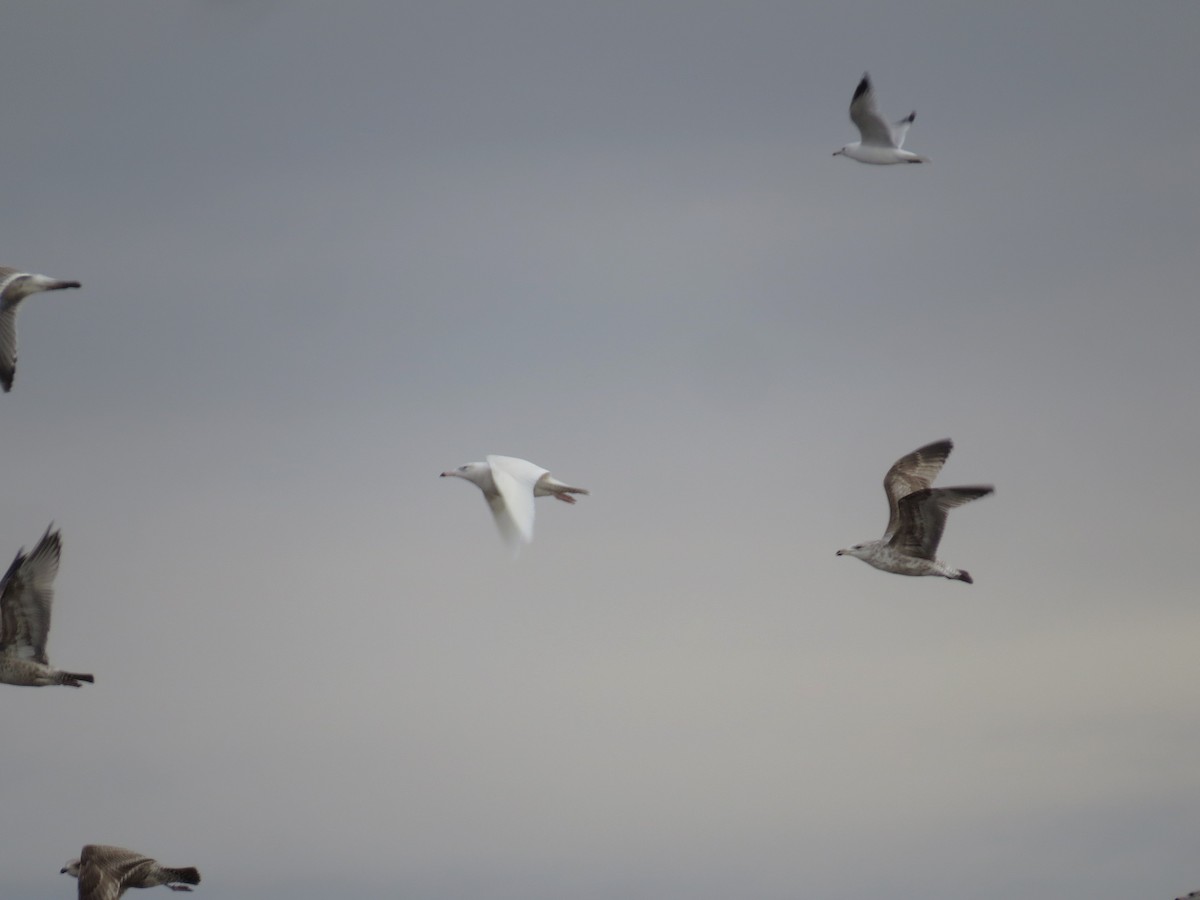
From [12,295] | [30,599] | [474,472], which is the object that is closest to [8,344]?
[12,295]

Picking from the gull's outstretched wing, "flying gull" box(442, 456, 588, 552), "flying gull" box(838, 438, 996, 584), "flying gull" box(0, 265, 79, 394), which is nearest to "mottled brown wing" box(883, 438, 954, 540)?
"flying gull" box(838, 438, 996, 584)

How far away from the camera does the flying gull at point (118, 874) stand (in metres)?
35.5

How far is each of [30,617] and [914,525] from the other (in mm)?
18126

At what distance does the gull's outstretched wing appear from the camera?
179ft

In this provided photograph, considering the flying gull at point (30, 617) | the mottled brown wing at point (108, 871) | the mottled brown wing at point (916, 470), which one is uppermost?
the mottled brown wing at point (916, 470)

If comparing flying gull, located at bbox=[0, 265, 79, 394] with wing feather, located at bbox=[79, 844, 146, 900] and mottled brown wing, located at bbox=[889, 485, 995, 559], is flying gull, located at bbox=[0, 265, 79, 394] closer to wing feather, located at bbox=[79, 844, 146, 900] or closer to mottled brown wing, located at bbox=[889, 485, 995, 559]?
wing feather, located at bbox=[79, 844, 146, 900]

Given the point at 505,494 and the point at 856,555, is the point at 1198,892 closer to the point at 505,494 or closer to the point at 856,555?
the point at 856,555

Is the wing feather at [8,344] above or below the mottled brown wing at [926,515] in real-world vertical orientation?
above

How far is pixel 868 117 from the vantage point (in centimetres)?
5503

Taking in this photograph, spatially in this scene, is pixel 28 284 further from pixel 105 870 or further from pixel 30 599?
pixel 105 870

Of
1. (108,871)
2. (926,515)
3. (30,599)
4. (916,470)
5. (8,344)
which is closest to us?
(108,871)

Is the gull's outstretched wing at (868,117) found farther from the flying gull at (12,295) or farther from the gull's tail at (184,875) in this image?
the gull's tail at (184,875)

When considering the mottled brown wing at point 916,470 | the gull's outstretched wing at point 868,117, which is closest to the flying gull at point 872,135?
the gull's outstretched wing at point 868,117

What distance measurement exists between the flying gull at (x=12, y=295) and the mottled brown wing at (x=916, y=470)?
720 inches
